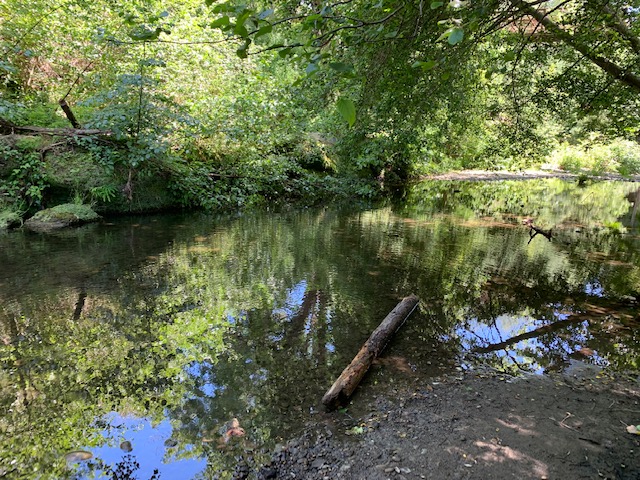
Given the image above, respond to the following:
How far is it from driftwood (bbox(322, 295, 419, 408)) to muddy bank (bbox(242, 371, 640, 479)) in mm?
151

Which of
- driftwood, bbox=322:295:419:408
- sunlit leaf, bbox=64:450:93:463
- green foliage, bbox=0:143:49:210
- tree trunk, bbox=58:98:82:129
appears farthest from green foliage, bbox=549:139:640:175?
sunlit leaf, bbox=64:450:93:463

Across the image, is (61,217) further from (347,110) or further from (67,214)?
(347,110)

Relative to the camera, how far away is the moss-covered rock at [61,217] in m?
10.4

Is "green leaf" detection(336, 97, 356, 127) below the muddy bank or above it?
above

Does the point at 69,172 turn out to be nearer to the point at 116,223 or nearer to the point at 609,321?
the point at 116,223

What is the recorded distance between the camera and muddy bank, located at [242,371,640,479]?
293 cm

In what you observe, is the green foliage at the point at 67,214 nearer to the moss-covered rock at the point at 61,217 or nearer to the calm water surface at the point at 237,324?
the moss-covered rock at the point at 61,217

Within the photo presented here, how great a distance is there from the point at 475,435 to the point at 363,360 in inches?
51.9

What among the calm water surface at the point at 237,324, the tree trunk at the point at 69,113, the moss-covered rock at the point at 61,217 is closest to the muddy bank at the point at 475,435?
the calm water surface at the point at 237,324

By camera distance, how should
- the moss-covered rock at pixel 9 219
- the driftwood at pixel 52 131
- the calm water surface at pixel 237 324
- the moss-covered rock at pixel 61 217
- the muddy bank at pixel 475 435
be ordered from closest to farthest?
the muddy bank at pixel 475 435, the calm water surface at pixel 237 324, the moss-covered rock at pixel 9 219, the moss-covered rock at pixel 61 217, the driftwood at pixel 52 131

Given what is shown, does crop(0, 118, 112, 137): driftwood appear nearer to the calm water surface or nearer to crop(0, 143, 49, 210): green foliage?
crop(0, 143, 49, 210): green foliage

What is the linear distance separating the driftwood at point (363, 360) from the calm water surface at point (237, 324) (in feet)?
0.43

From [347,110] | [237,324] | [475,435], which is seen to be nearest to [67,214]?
[237,324]

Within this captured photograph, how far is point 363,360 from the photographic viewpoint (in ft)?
14.0
